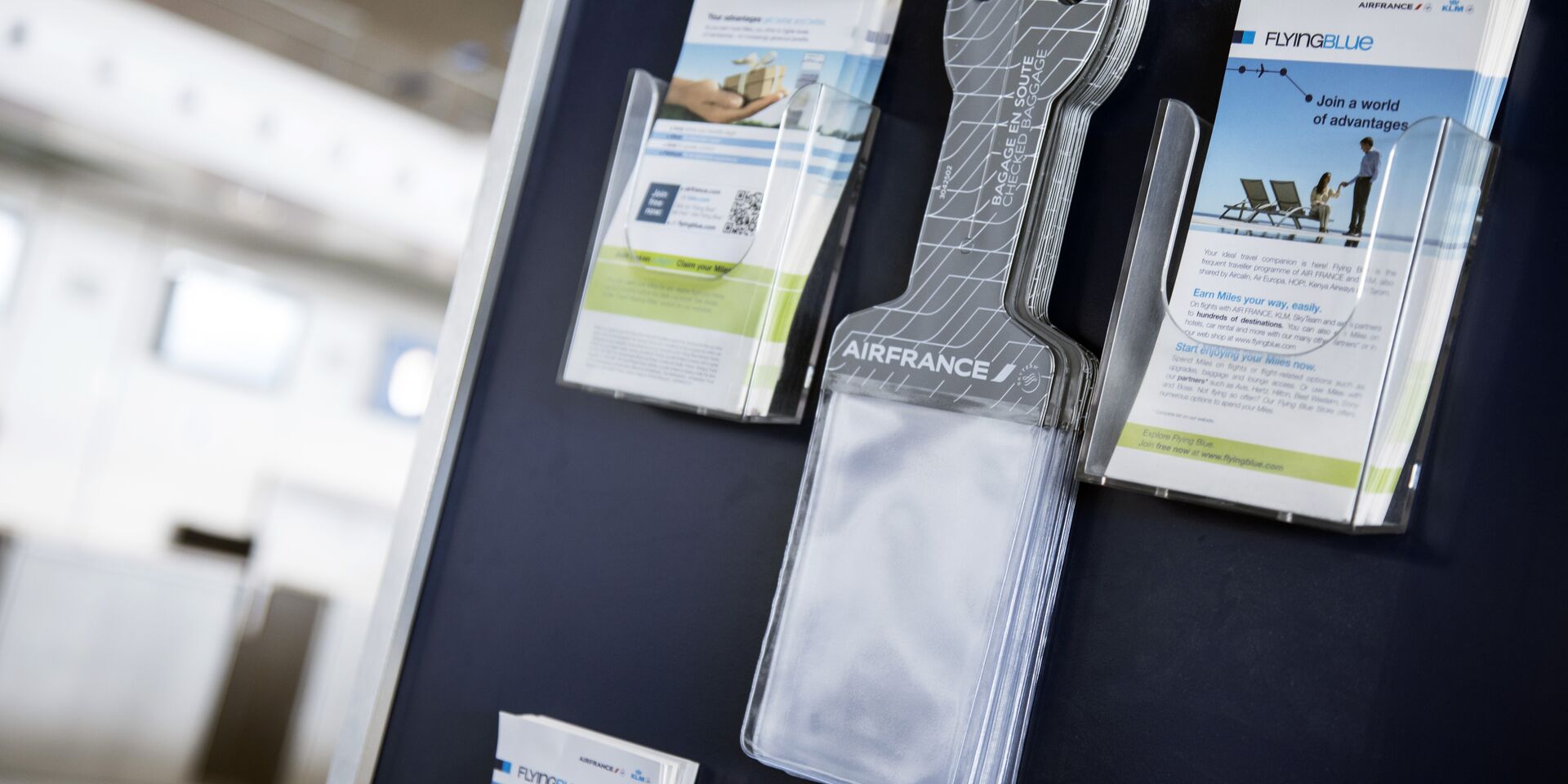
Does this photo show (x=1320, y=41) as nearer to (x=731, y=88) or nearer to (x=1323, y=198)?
(x=1323, y=198)

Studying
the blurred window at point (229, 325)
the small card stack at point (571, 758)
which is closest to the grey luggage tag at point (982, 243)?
the small card stack at point (571, 758)

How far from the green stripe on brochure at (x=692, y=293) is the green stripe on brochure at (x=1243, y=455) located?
0.26 metres

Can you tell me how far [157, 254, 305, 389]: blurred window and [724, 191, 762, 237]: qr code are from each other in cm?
657

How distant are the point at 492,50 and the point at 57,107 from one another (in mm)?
2017

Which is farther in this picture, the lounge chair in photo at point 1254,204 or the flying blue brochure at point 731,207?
the flying blue brochure at point 731,207

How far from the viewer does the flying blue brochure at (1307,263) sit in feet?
2.10

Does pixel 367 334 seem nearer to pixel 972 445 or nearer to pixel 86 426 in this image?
pixel 86 426

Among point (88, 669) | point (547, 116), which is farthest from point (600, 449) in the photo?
point (88, 669)

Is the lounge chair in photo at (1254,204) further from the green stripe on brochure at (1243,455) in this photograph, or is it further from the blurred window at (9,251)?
the blurred window at (9,251)

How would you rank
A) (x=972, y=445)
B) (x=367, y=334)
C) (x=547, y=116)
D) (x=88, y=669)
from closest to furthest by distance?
(x=972, y=445), (x=547, y=116), (x=88, y=669), (x=367, y=334)

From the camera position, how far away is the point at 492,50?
4.73 meters

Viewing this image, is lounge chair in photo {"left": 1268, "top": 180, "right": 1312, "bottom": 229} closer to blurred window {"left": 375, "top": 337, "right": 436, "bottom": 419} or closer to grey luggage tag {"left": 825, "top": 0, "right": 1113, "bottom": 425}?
grey luggage tag {"left": 825, "top": 0, "right": 1113, "bottom": 425}

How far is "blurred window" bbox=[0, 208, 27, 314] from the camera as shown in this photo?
6137mm

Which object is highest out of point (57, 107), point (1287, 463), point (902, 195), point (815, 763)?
point (57, 107)
